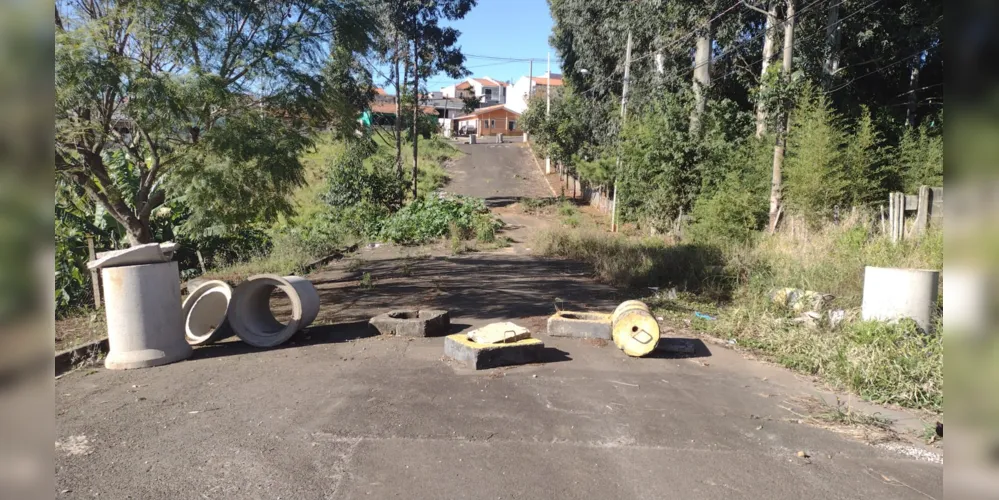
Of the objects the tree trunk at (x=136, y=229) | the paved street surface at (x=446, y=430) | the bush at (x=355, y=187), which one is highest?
the bush at (x=355, y=187)

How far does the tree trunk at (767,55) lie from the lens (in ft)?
58.2

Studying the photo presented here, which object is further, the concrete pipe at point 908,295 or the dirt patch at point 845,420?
the concrete pipe at point 908,295

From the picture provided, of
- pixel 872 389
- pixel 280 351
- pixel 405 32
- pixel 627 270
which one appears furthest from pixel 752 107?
pixel 280 351

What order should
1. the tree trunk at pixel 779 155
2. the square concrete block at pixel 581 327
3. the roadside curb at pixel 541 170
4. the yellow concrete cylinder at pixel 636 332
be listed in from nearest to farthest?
1. the yellow concrete cylinder at pixel 636 332
2. the square concrete block at pixel 581 327
3. the tree trunk at pixel 779 155
4. the roadside curb at pixel 541 170

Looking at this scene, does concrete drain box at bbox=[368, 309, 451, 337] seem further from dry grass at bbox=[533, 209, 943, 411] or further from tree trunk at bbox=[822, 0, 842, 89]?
tree trunk at bbox=[822, 0, 842, 89]

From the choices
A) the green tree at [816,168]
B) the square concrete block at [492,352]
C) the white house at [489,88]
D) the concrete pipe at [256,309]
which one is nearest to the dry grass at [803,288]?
the green tree at [816,168]

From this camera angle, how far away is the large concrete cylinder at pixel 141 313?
695cm

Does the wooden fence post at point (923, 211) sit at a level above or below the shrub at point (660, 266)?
above

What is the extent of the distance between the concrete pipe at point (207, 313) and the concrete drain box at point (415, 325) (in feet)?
6.41

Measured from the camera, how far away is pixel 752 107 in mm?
24688

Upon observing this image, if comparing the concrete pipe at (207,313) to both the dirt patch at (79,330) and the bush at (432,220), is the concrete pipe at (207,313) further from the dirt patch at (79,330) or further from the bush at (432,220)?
the bush at (432,220)

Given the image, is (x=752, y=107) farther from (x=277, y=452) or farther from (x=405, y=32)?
(x=277, y=452)

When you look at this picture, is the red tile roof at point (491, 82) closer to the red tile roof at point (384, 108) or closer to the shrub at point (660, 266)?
the red tile roof at point (384, 108)

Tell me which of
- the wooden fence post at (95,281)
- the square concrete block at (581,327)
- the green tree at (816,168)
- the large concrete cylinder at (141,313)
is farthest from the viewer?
the green tree at (816,168)
